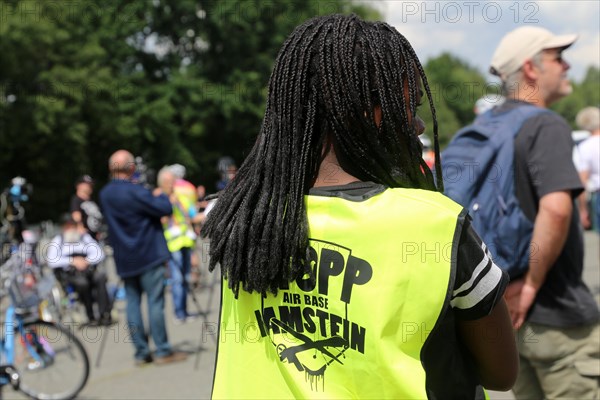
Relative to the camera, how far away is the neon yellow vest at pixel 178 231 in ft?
29.6

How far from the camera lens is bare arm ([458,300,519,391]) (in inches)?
58.9

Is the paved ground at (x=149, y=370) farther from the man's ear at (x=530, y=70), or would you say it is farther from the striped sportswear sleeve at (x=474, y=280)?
the striped sportswear sleeve at (x=474, y=280)

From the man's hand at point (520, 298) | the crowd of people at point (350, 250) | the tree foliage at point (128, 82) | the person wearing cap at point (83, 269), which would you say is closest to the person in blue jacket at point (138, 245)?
the person wearing cap at point (83, 269)

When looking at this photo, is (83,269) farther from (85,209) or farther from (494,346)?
(494,346)

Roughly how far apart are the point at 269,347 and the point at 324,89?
1.70ft

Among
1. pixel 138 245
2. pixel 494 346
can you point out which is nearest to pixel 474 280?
pixel 494 346

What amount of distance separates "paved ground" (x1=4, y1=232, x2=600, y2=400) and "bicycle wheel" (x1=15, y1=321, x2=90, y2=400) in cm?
18

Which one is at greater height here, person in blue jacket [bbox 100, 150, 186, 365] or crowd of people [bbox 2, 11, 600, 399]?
crowd of people [bbox 2, 11, 600, 399]

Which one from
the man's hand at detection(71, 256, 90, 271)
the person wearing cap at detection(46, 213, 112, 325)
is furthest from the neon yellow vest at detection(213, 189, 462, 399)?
the man's hand at detection(71, 256, 90, 271)

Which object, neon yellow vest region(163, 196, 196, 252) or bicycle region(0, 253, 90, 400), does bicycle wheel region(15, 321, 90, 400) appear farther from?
neon yellow vest region(163, 196, 196, 252)

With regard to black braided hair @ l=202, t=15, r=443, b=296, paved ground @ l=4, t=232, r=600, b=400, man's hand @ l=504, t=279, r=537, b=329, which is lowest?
paved ground @ l=4, t=232, r=600, b=400

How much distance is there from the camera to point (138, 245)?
682cm

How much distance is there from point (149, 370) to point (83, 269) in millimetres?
2596

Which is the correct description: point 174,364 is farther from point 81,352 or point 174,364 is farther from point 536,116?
point 536,116
